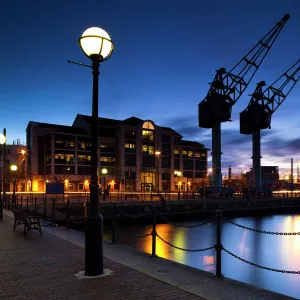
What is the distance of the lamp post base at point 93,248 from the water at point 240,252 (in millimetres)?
8769

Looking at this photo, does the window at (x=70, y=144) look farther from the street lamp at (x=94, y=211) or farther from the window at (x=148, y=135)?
the street lamp at (x=94, y=211)

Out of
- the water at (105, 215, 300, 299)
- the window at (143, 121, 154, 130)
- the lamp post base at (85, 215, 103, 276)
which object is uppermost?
the window at (143, 121, 154, 130)

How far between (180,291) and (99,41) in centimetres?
501

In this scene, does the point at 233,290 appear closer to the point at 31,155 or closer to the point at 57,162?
the point at 57,162

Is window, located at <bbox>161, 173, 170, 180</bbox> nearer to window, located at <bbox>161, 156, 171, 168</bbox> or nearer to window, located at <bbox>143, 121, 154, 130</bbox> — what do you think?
window, located at <bbox>161, 156, 171, 168</bbox>

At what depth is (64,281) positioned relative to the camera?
646 centimetres

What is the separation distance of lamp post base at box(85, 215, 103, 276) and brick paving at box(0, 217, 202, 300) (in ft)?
0.98

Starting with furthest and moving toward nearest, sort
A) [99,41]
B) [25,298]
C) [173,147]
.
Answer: [173,147], [99,41], [25,298]

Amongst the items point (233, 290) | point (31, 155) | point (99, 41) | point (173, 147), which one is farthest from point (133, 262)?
point (173, 147)

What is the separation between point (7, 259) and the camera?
8.43 meters

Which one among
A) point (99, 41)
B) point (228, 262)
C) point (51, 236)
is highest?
point (99, 41)

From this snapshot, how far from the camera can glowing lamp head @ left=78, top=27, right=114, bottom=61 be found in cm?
695

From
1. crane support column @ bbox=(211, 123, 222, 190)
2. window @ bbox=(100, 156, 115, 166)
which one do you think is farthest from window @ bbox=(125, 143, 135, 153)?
crane support column @ bbox=(211, 123, 222, 190)

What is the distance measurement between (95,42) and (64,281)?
4.73m
